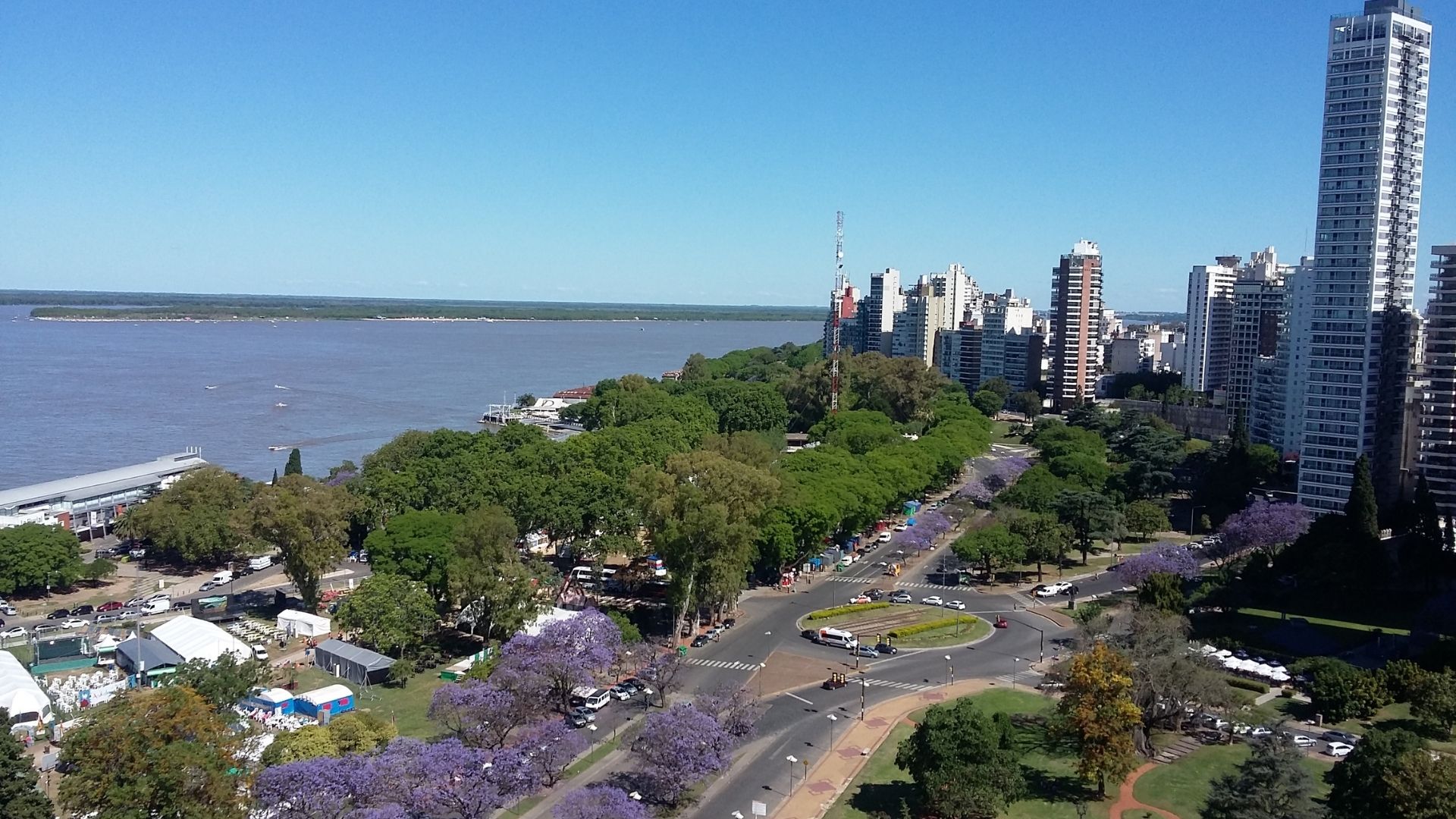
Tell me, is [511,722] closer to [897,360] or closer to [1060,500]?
[1060,500]

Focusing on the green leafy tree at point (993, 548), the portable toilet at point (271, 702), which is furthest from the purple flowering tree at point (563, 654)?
the green leafy tree at point (993, 548)

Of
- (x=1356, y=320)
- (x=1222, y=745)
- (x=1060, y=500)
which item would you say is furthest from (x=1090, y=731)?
(x=1356, y=320)

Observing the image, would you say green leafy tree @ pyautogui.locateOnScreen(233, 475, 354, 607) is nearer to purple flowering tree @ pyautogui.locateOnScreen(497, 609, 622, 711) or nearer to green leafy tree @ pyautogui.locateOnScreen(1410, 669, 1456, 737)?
purple flowering tree @ pyautogui.locateOnScreen(497, 609, 622, 711)

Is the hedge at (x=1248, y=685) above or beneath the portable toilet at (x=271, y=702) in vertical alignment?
above

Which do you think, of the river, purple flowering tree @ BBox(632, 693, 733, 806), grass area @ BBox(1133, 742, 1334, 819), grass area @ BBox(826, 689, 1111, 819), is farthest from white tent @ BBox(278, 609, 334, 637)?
the river

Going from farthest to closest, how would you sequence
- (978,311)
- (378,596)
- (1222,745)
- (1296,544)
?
(978,311) < (1296,544) < (378,596) < (1222,745)

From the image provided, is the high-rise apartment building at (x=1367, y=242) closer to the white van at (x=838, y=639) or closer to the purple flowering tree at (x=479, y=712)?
the white van at (x=838, y=639)
